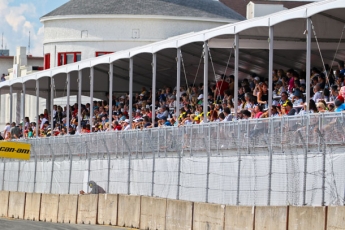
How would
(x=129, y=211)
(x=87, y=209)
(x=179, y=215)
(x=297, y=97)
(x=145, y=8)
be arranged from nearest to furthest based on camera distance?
1. (x=179, y=215)
2. (x=129, y=211)
3. (x=297, y=97)
4. (x=87, y=209)
5. (x=145, y=8)

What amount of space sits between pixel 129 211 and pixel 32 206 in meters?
7.33

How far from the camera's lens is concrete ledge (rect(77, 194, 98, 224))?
86.1ft

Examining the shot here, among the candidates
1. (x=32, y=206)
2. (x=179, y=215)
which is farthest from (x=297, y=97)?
(x=32, y=206)

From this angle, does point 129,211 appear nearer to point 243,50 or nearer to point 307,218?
point 307,218

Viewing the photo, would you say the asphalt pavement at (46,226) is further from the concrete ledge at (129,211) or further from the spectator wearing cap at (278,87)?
the spectator wearing cap at (278,87)

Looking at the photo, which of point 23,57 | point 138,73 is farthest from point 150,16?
point 138,73

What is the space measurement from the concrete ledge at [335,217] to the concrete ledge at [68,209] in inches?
461

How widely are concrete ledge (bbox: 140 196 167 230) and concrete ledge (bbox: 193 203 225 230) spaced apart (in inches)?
57.1

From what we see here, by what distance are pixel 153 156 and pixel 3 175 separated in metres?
12.7

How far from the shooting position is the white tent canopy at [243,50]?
84.8ft

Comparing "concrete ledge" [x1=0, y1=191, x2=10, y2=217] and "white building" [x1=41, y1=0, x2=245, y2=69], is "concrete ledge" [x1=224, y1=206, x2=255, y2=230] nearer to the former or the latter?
"concrete ledge" [x1=0, y1=191, x2=10, y2=217]

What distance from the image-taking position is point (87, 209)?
26.7 meters

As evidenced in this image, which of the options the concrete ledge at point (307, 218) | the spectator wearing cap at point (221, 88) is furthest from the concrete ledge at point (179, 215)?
the spectator wearing cap at point (221, 88)

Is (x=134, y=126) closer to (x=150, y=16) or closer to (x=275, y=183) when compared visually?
A: (x=275, y=183)
